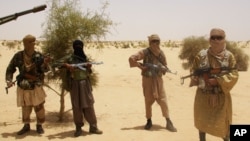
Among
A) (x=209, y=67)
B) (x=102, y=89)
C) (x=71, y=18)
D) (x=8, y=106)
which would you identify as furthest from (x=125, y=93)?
(x=209, y=67)

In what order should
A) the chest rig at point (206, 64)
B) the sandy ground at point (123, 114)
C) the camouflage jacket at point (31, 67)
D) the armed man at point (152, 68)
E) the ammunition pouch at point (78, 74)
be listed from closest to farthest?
1. the chest rig at point (206, 64)
2. the ammunition pouch at point (78, 74)
3. the camouflage jacket at point (31, 67)
4. the sandy ground at point (123, 114)
5. the armed man at point (152, 68)

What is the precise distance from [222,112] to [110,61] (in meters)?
18.0

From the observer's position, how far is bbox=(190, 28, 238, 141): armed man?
20.7ft

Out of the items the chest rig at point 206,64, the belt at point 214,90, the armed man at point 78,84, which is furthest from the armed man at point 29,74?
the belt at point 214,90

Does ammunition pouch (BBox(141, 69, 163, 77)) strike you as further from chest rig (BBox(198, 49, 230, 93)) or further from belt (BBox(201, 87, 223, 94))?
belt (BBox(201, 87, 223, 94))

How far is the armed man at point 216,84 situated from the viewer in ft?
20.7

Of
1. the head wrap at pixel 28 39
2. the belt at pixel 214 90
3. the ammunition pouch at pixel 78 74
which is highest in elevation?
the head wrap at pixel 28 39

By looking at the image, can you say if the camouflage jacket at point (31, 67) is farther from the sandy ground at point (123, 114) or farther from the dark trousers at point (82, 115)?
the sandy ground at point (123, 114)

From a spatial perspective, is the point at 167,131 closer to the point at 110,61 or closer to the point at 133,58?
the point at 133,58

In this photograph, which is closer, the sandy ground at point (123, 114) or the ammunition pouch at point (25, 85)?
the ammunition pouch at point (25, 85)

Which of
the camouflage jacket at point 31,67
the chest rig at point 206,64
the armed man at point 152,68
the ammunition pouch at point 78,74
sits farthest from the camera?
the armed man at point 152,68

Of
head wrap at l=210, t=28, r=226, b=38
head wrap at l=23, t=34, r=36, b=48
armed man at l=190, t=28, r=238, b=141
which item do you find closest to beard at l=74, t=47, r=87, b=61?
head wrap at l=23, t=34, r=36, b=48

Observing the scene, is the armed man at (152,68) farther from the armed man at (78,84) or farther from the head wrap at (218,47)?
the head wrap at (218,47)

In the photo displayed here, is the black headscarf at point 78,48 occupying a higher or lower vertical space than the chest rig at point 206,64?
higher
